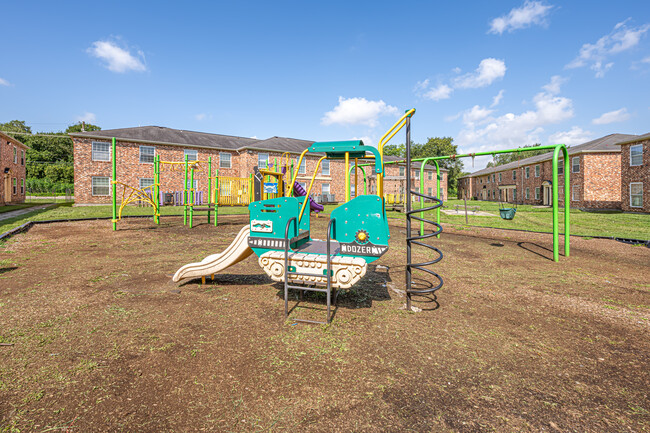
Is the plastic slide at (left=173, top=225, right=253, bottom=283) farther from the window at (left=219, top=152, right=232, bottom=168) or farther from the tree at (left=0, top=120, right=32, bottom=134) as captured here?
the tree at (left=0, top=120, right=32, bottom=134)

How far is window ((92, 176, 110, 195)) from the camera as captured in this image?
27.8 metres

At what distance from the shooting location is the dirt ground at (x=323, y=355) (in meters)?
2.21

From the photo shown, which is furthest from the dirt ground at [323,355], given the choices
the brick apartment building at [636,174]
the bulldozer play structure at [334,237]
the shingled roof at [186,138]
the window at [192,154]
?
the window at [192,154]

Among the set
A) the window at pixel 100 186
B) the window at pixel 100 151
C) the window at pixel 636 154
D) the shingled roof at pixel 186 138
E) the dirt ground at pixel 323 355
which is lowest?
the dirt ground at pixel 323 355

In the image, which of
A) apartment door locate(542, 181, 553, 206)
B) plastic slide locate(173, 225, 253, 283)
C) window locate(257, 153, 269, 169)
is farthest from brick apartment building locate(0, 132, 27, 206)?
apartment door locate(542, 181, 553, 206)

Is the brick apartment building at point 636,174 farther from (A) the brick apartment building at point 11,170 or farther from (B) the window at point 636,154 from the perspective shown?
(A) the brick apartment building at point 11,170

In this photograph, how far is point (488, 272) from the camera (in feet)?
20.5

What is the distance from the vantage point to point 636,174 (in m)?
22.8

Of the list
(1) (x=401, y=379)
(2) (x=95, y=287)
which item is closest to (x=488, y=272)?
(1) (x=401, y=379)

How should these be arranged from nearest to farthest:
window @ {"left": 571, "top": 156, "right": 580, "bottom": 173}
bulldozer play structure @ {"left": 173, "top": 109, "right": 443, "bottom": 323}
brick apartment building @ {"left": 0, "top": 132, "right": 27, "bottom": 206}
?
bulldozer play structure @ {"left": 173, "top": 109, "right": 443, "bottom": 323} → brick apartment building @ {"left": 0, "top": 132, "right": 27, "bottom": 206} → window @ {"left": 571, "top": 156, "right": 580, "bottom": 173}

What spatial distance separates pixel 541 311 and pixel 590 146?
36.0 m

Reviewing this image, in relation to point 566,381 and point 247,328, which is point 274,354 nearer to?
point 247,328

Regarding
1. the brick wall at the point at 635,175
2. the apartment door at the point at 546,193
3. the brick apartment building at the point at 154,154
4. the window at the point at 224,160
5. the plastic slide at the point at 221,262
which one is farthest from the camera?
the apartment door at the point at 546,193

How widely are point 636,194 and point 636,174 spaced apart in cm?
154
